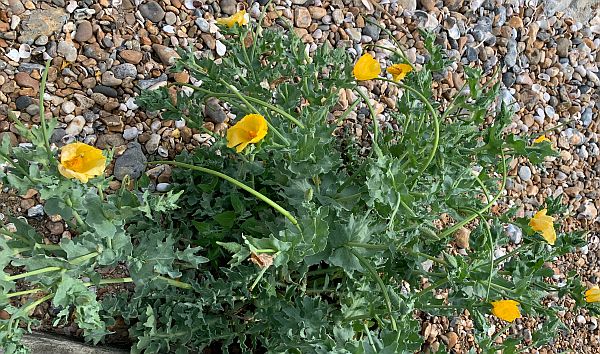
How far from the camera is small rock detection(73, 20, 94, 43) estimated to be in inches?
92.9

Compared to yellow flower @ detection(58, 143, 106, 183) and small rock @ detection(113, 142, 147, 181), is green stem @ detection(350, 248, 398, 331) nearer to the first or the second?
yellow flower @ detection(58, 143, 106, 183)

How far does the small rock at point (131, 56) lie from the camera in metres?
2.40

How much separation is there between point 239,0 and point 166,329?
136 cm

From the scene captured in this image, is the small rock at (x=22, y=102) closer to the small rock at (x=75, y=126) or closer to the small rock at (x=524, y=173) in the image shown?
the small rock at (x=75, y=126)

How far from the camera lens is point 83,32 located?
236 cm

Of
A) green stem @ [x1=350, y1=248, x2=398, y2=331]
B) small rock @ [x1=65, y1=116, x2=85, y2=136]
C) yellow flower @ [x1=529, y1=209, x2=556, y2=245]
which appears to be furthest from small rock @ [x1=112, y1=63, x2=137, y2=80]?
yellow flower @ [x1=529, y1=209, x2=556, y2=245]

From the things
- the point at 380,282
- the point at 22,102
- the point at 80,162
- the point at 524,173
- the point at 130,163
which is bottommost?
the point at 524,173

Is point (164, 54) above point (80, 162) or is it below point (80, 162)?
below

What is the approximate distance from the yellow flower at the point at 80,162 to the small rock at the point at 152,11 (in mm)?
1212

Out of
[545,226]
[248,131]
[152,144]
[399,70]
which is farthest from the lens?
[152,144]

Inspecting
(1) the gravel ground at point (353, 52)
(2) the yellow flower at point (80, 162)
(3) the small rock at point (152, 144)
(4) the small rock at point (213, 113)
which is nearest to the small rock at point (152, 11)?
(1) the gravel ground at point (353, 52)

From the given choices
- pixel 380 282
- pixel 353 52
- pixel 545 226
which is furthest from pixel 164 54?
pixel 545 226

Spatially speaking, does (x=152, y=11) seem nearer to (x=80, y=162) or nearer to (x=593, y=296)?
(x=80, y=162)

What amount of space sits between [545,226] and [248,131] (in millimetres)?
823
